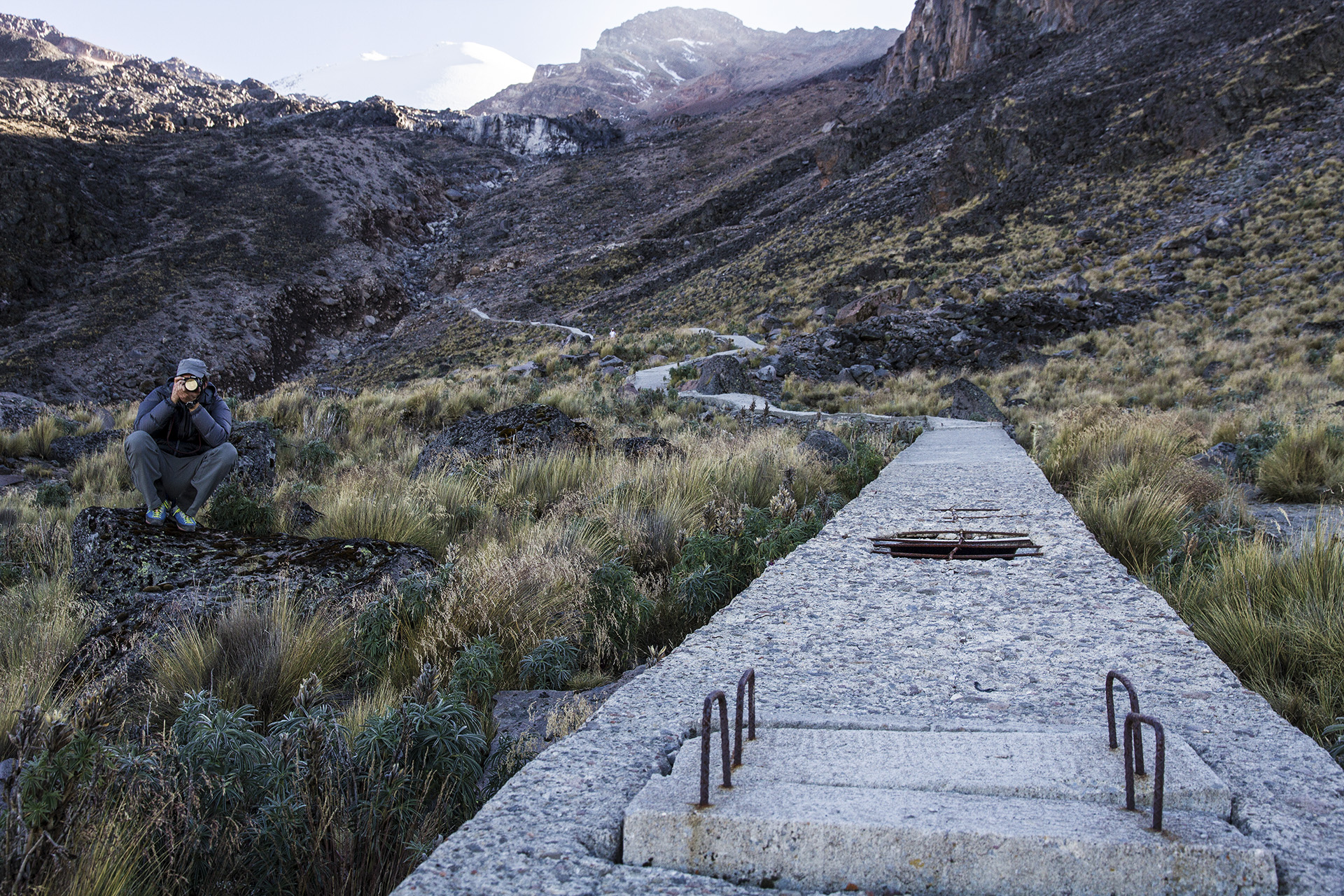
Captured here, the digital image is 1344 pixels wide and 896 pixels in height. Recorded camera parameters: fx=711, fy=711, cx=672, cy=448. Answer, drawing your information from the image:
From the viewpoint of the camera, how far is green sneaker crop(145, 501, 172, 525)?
4.51 metres

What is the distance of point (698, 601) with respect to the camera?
12.4 feet

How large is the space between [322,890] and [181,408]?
508 cm

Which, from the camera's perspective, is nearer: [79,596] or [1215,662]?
[1215,662]

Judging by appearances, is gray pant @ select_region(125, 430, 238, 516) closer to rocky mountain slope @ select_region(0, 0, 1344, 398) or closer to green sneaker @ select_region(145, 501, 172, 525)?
green sneaker @ select_region(145, 501, 172, 525)

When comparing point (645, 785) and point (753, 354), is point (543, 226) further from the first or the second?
point (645, 785)

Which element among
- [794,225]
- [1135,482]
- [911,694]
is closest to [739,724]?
[911,694]

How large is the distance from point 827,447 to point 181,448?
6369 mm

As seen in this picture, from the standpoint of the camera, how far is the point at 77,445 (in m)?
10.2

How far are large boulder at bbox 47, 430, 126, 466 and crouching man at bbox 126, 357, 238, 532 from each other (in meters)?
5.84

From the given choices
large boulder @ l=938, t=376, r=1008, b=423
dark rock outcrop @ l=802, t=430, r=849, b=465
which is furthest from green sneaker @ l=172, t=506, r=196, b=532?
large boulder @ l=938, t=376, r=1008, b=423

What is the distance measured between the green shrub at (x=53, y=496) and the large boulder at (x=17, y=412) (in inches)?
201

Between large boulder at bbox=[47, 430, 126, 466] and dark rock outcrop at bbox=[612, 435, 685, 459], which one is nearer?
dark rock outcrop at bbox=[612, 435, 685, 459]

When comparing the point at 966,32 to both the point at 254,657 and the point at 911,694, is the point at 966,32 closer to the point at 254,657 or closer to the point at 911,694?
the point at 911,694

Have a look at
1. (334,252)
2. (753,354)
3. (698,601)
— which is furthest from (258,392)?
(698,601)
